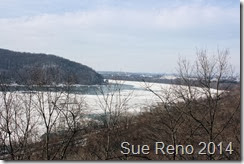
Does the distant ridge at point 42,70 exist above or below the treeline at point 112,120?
above

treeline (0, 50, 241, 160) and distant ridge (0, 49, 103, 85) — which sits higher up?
distant ridge (0, 49, 103, 85)

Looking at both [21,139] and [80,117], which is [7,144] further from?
[80,117]

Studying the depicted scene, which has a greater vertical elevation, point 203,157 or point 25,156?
point 203,157

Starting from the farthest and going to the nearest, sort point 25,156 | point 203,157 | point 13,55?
point 13,55 → point 25,156 → point 203,157

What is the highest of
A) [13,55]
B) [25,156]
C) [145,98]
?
[13,55]

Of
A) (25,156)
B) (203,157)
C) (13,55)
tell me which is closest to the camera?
(203,157)

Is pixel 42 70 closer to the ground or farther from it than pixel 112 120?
farther from it

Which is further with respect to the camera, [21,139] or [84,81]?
[84,81]

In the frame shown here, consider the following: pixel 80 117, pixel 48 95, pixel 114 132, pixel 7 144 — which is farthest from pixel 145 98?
pixel 7 144
